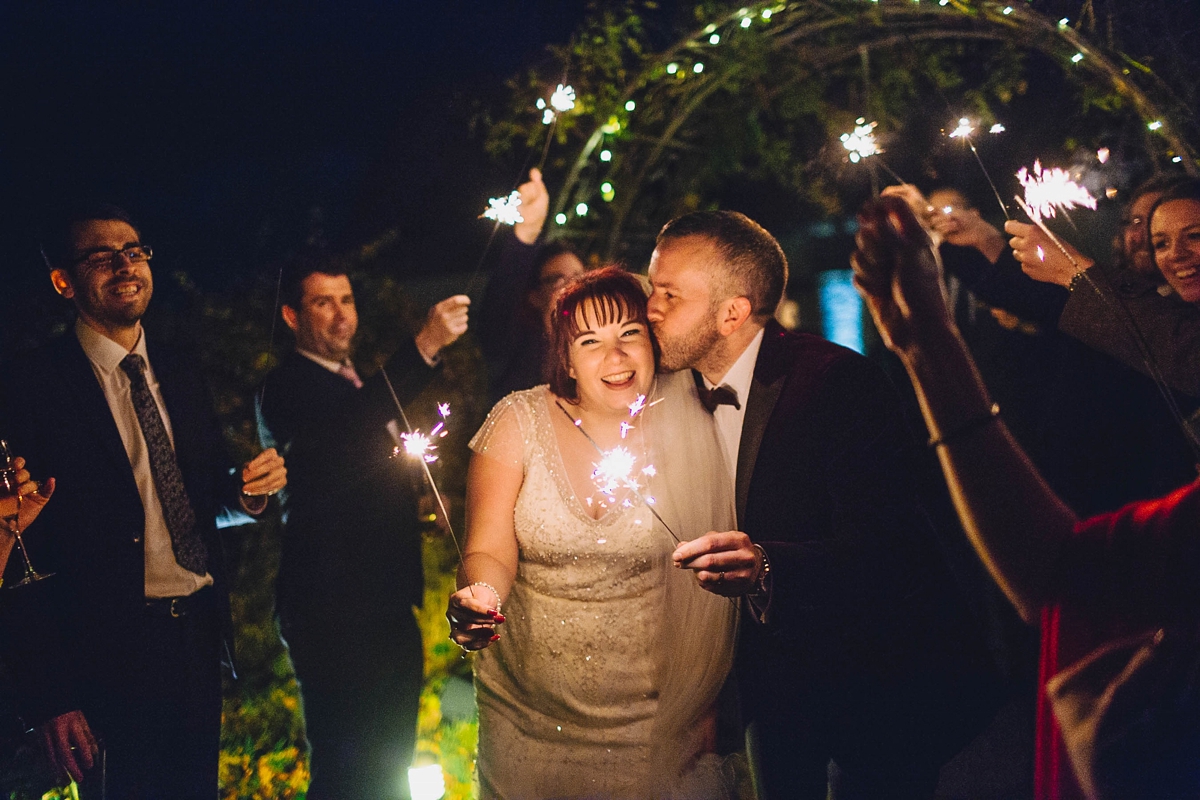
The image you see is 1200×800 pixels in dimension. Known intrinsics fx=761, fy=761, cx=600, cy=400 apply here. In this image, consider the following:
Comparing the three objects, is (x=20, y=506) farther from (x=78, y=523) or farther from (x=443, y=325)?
(x=443, y=325)

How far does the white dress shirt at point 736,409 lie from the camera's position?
255 centimetres

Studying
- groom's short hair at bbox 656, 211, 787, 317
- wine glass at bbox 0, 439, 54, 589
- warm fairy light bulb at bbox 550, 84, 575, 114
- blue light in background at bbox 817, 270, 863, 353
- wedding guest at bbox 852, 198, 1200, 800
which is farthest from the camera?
warm fairy light bulb at bbox 550, 84, 575, 114

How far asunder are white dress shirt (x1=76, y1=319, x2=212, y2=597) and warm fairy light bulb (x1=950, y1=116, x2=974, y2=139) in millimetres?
2975

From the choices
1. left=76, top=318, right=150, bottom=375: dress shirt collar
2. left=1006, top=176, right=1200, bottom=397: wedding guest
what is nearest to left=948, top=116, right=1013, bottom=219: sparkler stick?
left=1006, top=176, right=1200, bottom=397: wedding guest

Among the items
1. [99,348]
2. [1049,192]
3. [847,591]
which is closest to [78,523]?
[99,348]

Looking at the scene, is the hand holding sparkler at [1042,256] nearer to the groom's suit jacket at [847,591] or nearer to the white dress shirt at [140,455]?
the groom's suit jacket at [847,591]

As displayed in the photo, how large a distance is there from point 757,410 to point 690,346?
1.05 feet

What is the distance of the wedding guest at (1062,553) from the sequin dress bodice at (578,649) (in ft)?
3.28

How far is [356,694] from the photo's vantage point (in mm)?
3098

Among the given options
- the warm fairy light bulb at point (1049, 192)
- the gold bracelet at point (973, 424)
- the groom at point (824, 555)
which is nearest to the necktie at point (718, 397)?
the groom at point (824, 555)

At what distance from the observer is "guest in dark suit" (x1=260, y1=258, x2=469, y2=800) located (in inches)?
115

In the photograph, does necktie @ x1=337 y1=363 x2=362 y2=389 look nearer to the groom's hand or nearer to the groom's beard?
the groom's beard

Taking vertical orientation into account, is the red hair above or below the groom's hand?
above

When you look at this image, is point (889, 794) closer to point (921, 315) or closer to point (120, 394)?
point (921, 315)
